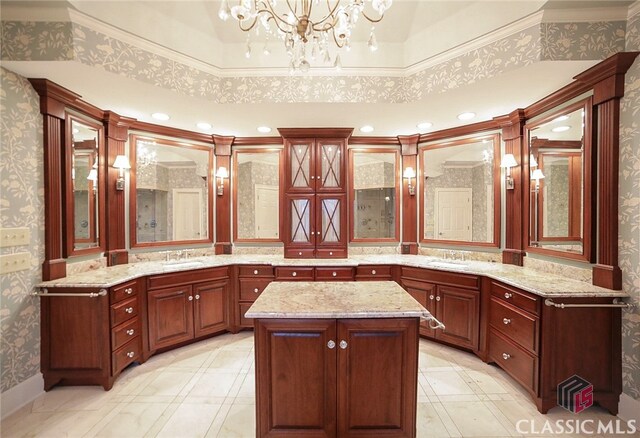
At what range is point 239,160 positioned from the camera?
3.72 metres

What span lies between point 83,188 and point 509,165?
4.33 metres

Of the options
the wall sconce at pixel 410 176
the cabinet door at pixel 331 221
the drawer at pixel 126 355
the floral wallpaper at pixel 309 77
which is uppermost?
the floral wallpaper at pixel 309 77

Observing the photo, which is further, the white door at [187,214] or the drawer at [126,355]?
the white door at [187,214]

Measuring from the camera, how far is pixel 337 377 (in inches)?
59.3

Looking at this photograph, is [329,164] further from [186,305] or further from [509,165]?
[186,305]

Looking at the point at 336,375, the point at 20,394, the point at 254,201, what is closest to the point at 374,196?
the point at 254,201

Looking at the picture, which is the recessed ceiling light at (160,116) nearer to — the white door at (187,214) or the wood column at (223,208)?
the wood column at (223,208)

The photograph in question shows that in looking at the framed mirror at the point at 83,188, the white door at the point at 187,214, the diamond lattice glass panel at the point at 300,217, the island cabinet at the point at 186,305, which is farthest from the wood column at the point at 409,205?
the framed mirror at the point at 83,188

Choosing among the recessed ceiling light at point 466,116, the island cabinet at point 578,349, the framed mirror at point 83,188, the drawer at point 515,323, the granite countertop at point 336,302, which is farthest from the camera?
the recessed ceiling light at point 466,116

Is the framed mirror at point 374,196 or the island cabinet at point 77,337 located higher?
the framed mirror at point 374,196

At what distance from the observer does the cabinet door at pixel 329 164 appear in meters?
3.36

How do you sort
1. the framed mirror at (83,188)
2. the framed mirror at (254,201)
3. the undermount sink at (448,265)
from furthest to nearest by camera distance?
the framed mirror at (254,201) → the undermount sink at (448,265) → the framed mirror at (83,188)

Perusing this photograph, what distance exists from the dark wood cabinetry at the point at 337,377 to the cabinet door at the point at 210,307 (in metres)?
1.75

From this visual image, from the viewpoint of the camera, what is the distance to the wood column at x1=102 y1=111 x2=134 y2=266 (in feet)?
9.52
